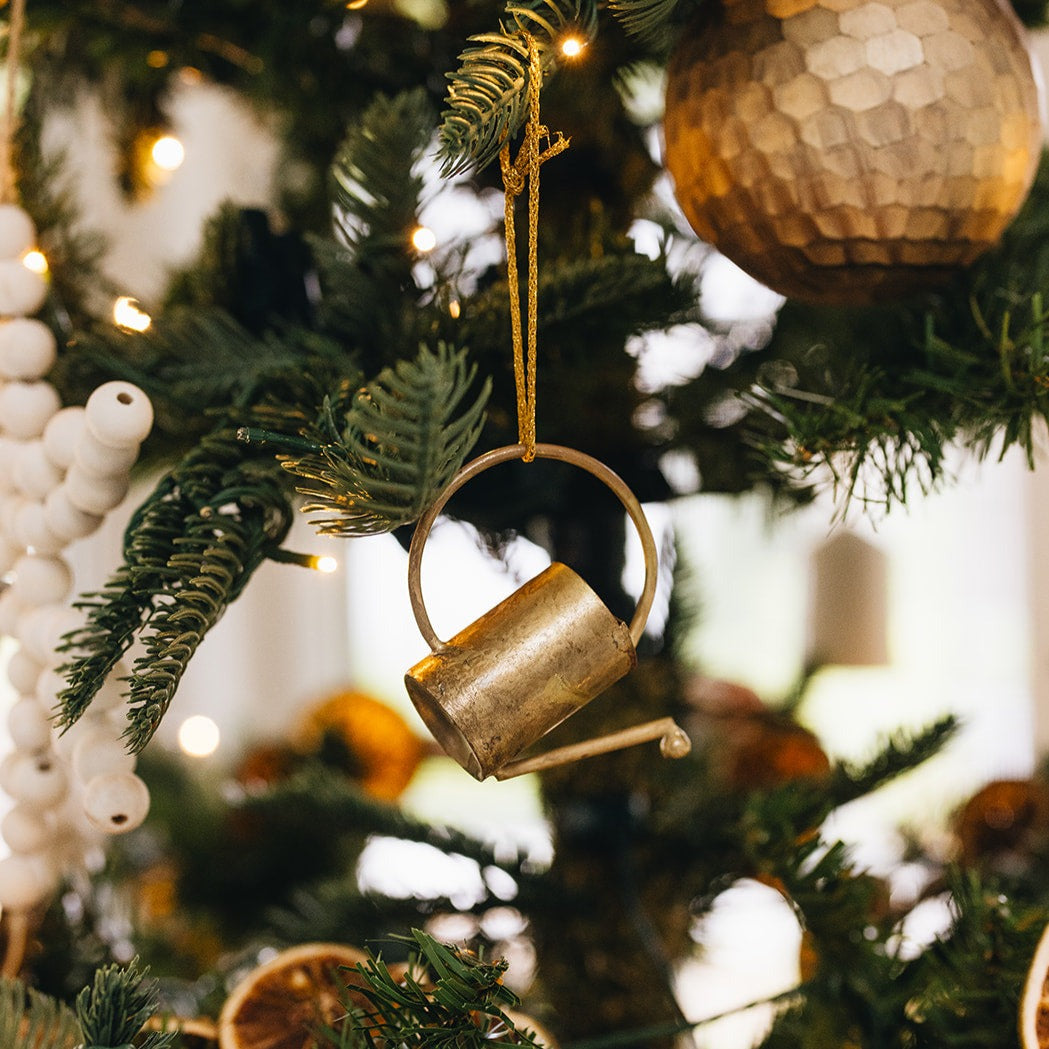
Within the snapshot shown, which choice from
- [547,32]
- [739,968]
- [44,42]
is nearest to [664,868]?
[547,32]

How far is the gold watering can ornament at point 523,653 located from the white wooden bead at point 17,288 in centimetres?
19

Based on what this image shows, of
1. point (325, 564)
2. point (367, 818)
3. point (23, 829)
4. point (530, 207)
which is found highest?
point (530, 207)

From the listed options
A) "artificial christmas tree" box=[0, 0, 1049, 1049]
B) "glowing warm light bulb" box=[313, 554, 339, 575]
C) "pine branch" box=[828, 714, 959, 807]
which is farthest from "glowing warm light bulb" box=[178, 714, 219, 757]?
"pine branch" box=[828, 714, 959, 807]

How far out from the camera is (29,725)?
361 mm

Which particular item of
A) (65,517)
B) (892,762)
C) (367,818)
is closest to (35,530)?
(65,517)

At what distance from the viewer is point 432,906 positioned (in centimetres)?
Result: 49

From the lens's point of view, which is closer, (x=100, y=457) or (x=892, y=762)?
(x=100, y=457)

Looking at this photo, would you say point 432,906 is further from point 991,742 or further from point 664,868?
point 991,742

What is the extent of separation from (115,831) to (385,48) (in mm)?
388

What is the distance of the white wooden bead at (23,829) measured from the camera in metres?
0.37

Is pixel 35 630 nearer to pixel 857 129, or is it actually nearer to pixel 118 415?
pixel 118 415

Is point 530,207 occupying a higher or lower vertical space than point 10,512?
higher

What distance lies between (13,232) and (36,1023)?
0.91ft

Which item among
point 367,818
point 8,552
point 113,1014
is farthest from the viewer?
point 367,818
